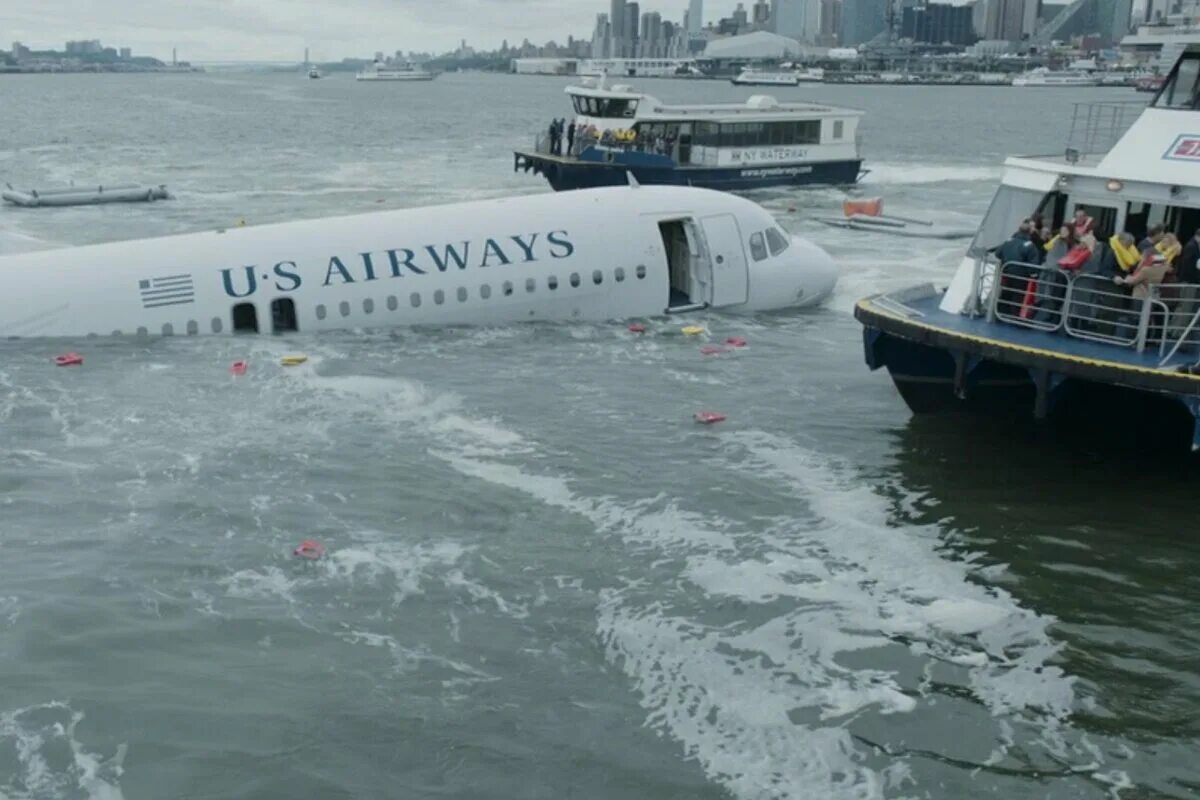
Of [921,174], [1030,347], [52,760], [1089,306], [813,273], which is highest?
[1089,306]

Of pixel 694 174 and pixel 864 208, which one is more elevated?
pixel 694 174

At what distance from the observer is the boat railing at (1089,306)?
19031mm

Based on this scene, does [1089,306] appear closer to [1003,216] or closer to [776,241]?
[1003,216]

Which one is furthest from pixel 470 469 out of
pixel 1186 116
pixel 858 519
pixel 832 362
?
pixel 1186 116

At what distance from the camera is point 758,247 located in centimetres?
3095

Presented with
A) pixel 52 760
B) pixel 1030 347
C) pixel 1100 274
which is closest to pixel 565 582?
pixel 52 760

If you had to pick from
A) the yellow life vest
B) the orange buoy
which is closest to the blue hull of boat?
the orange buoy

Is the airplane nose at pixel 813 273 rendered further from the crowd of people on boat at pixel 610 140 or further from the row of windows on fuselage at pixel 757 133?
the row of windows on fuselage at pixel 757 133

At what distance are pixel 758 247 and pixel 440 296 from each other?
25.3 feet

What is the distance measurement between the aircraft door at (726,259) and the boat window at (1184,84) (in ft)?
33.9

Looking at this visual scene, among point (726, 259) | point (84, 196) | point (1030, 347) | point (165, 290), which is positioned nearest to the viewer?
point (1030, 347)

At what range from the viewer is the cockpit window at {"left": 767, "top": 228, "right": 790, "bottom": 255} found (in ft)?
102

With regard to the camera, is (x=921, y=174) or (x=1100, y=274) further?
(x=921, y=174)

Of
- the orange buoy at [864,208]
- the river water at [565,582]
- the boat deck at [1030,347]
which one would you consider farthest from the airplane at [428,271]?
the orange buoy at [864,208]
